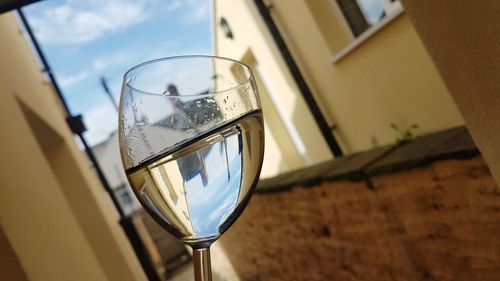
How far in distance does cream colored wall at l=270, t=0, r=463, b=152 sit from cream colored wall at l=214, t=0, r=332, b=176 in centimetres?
31

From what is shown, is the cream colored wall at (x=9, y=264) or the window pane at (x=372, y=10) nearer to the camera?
the cream colored wall at (x=9, y=264)

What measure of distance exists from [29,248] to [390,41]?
10.6ft

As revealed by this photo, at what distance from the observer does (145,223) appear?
10844mm

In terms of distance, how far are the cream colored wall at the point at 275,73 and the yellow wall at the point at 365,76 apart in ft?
0.09

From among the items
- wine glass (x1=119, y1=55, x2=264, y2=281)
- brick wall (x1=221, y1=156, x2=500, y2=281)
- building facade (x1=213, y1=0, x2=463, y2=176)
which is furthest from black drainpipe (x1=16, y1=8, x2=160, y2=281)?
building facade (x1=213, y1=0, x2=463, y2=176)

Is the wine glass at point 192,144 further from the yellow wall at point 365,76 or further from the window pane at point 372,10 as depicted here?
the window pane at point 372,10

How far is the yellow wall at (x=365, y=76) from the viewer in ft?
10.3

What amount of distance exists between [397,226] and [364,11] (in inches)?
93.6

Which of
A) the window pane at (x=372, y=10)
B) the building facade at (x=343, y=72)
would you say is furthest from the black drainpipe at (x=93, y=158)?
the window pane at (x=372, y=10)

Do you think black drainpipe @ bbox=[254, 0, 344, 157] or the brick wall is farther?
black drainpipe @ bbox=[254, 0, 344, 157]

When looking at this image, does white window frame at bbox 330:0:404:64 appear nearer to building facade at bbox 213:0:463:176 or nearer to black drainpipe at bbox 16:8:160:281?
building facade at bbox 213:0:463:176

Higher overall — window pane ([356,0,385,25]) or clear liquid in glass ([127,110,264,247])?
window pane ([356,0,385,25])

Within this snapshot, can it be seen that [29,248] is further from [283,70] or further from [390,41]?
[283,70]

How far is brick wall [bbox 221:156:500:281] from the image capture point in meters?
1.55
